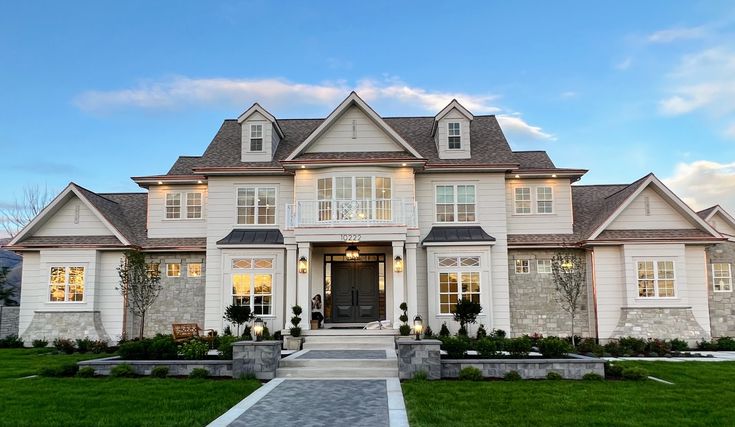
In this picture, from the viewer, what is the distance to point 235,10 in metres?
18.8

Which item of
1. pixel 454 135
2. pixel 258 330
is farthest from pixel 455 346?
pixel 454 135

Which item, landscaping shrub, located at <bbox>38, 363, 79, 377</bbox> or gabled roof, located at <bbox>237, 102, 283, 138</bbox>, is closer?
landscaping shrub, located at <bbox>38, 363, 79, 377</bbox>

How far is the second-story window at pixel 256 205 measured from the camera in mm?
22375

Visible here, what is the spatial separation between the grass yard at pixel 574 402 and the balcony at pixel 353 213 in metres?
8.70

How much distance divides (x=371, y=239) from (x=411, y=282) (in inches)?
82.0

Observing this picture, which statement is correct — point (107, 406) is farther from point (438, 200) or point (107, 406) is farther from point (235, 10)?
point (438, 200)

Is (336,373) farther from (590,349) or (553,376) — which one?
(590,349)

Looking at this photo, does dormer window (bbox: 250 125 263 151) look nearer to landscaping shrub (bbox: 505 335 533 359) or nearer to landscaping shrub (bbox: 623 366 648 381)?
landscaping shrub (bbox: 505 335 533 359)

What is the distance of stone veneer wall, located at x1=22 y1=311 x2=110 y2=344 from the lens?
21531 mm

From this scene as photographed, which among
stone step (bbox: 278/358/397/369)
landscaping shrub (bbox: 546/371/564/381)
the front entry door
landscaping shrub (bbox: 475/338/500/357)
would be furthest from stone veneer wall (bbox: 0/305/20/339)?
landscaping shrub (bbox: 546/371/564/381)

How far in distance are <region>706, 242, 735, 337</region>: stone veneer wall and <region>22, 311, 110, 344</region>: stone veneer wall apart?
22.9 m

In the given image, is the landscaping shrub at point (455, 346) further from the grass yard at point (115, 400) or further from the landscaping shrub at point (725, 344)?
the landscaping shrub at point (725, 344)

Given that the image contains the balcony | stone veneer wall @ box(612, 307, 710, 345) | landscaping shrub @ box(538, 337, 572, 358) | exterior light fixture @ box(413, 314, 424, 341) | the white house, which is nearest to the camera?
landscaping shrub @ box(538, 337, 572, 358)

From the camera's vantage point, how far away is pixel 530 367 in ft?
42.4
